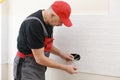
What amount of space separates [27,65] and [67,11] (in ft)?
1.38

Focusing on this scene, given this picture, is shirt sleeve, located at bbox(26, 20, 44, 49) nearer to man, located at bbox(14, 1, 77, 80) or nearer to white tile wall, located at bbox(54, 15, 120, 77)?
man, located at bbox(14, 1, 77, 80)

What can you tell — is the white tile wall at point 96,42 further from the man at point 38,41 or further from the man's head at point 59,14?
the man's head at point 59,14

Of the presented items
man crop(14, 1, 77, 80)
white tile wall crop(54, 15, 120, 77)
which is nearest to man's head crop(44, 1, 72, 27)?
man crop(14, 1, 77, 80)

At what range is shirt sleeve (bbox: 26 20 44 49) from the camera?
1.29 m

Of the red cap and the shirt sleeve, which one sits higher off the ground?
the red cap

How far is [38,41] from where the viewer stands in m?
1.30

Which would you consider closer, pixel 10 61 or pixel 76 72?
pixel 76 72

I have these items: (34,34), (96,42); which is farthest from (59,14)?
(96,42)

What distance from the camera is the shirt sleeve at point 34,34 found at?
4.24 feet

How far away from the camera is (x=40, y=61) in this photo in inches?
53.4

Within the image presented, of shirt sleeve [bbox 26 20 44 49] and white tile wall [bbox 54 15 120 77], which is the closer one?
shirt sleeve [bbox 26 20 44 49]

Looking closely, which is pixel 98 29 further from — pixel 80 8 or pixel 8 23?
pixel 8 23

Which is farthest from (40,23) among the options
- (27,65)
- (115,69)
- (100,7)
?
(115,69)

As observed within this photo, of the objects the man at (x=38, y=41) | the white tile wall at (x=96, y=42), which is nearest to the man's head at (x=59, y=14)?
the man at (x=38, y=41)
